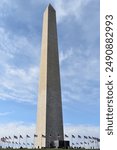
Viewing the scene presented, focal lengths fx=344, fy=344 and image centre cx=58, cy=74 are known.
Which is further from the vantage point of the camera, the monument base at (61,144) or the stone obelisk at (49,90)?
the stone obelisk at (49,90)

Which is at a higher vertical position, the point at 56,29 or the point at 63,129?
the point at 56,29

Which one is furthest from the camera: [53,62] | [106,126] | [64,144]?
[53,62]

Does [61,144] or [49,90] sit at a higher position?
[49,90]

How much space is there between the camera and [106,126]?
13297mm

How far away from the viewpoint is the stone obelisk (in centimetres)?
6244

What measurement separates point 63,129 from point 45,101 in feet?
24.4

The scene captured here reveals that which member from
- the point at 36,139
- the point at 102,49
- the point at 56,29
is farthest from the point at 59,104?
the point at 102,49

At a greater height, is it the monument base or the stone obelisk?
the stone obelisk

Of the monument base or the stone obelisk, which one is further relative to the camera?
the stone obelisk

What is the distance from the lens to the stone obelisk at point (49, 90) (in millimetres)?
62438

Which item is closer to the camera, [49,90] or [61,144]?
[61,144]

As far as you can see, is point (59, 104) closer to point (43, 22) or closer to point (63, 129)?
point (63, 129)

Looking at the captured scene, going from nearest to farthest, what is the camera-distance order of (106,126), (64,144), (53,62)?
(106,126) → (64,144) → (53,62)

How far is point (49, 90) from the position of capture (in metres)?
63.4
